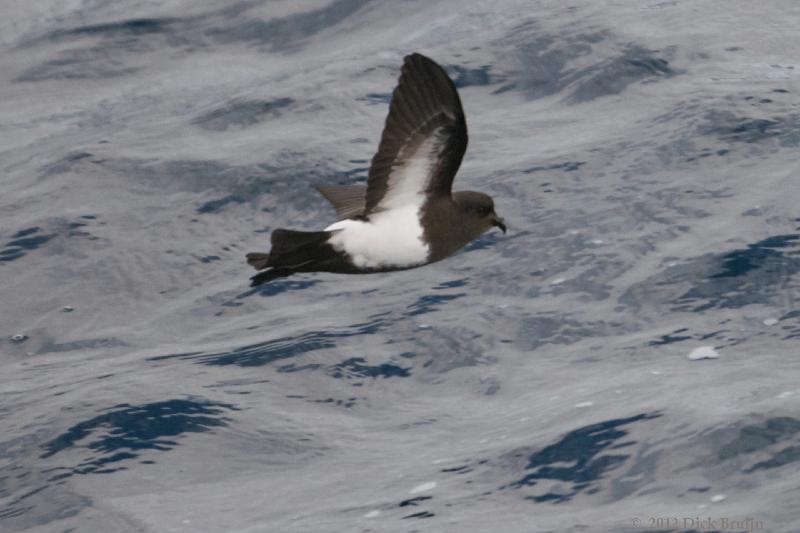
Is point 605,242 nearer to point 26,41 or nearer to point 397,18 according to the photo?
point 397,18

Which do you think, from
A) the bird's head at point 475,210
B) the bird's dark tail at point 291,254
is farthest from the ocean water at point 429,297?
the bird's dark tail at point 291,254

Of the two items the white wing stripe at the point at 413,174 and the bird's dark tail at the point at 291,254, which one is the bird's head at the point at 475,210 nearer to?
the white wing stripe at the point at 413,174

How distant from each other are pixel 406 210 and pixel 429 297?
2.72 metres

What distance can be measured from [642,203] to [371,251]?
4090 mm

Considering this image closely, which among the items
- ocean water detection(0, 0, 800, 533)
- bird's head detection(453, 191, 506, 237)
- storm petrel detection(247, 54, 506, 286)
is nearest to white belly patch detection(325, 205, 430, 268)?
storm petrel detection(247, 54, 506, 286)

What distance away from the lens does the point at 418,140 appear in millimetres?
9289

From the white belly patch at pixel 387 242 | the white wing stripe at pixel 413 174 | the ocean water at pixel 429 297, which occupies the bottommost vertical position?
the ocean water at pixel 429 297

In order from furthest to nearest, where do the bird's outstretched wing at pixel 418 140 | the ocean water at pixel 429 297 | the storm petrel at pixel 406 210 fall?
the ocean water at pixel 429 297 < the storm petrel at pixel 406 210 < the bird's outstretched wing at pixel 418 140

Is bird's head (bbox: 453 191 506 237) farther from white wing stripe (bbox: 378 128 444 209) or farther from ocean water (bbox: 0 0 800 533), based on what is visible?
ocean water (bbox: 0 0 800 533)

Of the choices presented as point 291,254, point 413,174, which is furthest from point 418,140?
point 291,254

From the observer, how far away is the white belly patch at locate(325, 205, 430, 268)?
31.3 ft

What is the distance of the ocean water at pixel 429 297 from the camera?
9.99 metres

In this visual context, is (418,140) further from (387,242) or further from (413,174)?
(387,242)

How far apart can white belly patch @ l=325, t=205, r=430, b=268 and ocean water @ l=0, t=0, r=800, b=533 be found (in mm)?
1543
